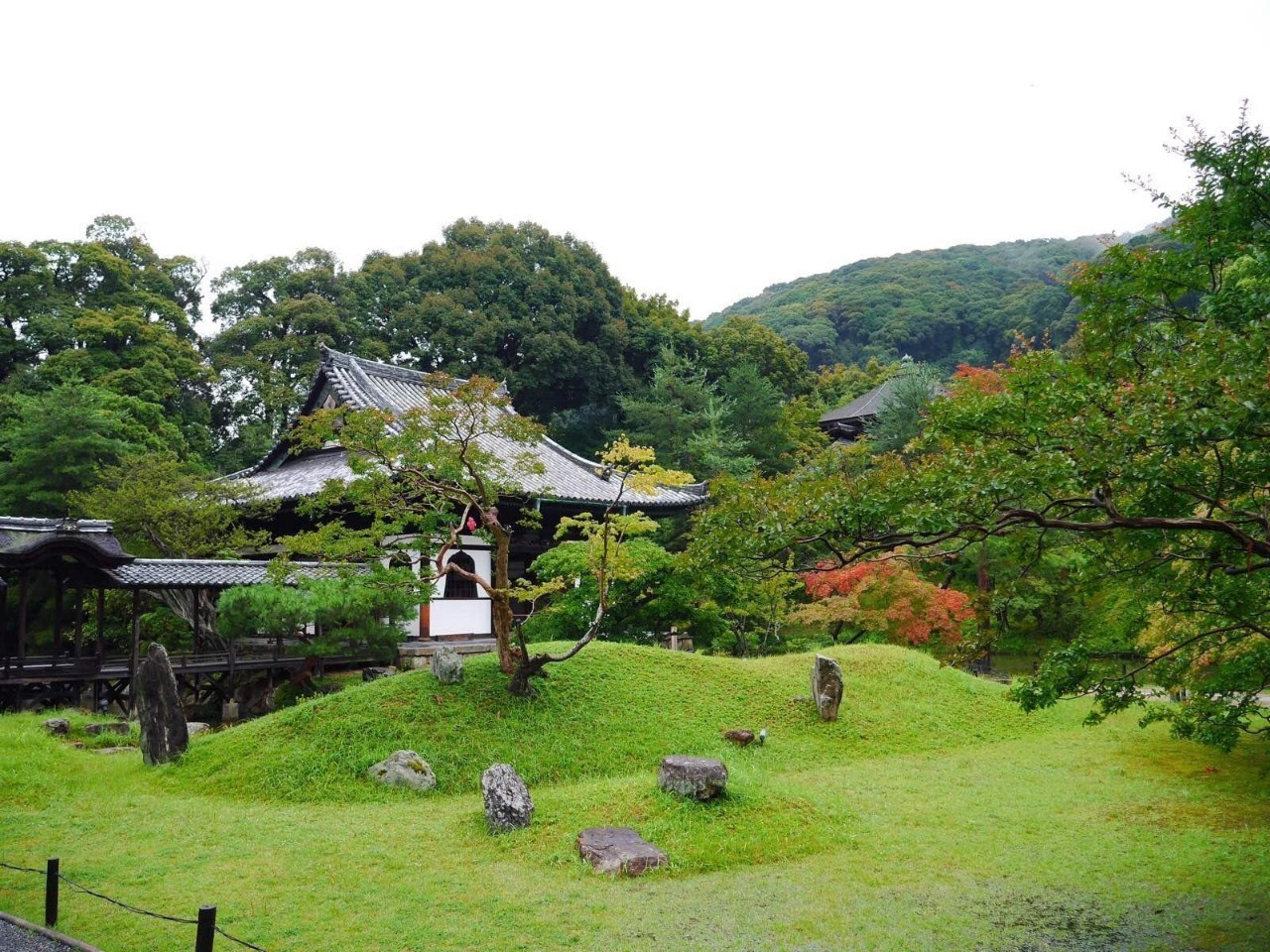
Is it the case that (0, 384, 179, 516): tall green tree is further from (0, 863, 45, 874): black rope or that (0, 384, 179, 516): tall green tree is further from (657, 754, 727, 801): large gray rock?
(657, 754, 727, 801): large gray rock

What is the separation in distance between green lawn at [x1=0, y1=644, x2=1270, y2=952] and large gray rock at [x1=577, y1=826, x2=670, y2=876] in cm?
17

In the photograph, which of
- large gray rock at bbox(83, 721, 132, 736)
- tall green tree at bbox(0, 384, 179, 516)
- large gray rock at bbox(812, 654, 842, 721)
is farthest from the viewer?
tall green tree at bbox(0, 384, 179, 516)

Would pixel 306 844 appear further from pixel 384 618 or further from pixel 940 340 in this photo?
pixel 940 340

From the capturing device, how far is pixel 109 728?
13.3m

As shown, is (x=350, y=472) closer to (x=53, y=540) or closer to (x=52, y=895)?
(x=53, y=540)

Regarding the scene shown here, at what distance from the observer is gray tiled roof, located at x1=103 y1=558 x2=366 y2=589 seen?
14.1 m

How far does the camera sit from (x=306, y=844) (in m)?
8.47

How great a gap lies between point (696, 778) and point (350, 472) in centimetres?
1402

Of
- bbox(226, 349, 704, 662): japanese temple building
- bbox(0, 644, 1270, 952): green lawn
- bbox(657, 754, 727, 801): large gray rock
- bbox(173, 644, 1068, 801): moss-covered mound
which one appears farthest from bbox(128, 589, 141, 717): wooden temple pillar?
bbox(657, 754, 727, 801): large gray rock

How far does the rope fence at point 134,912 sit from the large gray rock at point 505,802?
9.56 ft

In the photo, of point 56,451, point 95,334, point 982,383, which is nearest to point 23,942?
point 982,383

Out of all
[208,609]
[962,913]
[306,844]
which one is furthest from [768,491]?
[208,609]

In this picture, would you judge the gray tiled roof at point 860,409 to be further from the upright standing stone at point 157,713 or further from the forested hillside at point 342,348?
the upright standing stone at point 157,713

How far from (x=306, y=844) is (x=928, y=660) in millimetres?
13753
